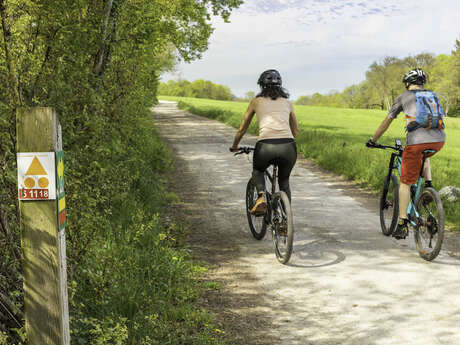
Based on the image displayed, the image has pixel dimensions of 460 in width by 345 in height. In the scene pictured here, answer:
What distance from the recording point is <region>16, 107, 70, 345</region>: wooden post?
2.27m

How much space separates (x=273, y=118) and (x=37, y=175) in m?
3.66

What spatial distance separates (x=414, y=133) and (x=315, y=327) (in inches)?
103

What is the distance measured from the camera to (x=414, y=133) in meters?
5.28

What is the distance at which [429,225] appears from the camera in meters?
5.44

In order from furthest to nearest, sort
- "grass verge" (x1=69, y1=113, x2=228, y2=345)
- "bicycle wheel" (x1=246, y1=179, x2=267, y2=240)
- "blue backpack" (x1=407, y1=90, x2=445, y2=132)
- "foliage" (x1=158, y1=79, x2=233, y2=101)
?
1. "foliage" (x1=158, y1=79, x2=233, y2=101)
2. "bicycle wheel" (x1=246, y1=179, x2=267, y2=240)
3. "blue backpack" (x1=407, y1=90, x2=445, y2=132)
4. "grass verge" (x1=69, y1=113, x2=228, y2=345)

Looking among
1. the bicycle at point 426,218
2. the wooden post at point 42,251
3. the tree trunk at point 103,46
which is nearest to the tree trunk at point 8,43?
the wooden post at point 42,251

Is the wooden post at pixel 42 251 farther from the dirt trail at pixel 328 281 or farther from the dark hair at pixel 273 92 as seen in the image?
the dark hair at pixel 273 92

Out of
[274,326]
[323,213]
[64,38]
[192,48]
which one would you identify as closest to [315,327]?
[274,326]

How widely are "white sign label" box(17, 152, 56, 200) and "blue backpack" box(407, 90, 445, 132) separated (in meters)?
4.27

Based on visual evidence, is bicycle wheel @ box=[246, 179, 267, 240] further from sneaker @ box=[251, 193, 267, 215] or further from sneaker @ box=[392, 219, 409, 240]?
sneaker @ box=[392, 219, 409, 240]

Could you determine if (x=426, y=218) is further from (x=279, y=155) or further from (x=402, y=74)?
(x=402, y=74)

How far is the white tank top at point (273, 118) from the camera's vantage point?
5.52m

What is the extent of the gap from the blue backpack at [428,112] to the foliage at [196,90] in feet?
370

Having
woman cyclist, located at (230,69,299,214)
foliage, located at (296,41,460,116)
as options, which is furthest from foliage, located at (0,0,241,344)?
foliage, located at (296,41,460,116)
